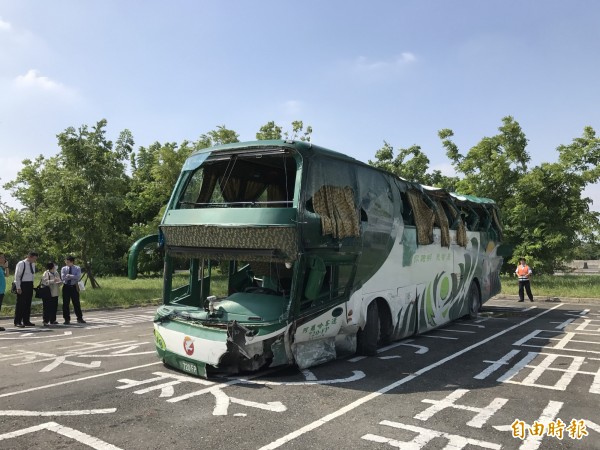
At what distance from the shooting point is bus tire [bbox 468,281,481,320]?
13.6m

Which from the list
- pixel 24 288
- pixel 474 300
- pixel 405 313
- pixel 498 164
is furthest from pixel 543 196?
pixel 24 288

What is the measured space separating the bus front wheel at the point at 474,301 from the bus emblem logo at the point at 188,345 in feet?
30.4

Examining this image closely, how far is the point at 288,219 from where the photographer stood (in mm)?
6684

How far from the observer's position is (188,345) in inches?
271

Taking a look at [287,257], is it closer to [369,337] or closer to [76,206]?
[369,337]

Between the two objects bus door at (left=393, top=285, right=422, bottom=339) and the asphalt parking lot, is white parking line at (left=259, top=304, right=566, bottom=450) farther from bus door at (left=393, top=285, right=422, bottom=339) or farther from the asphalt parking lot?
bus door at (left=393, top=285, right=422, bottom=339)

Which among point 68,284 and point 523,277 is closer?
point 68,284

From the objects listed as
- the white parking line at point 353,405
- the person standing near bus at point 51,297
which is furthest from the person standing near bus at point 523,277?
the person standing near bus at point 51,297

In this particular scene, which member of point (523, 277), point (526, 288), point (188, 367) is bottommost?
point (188, 367)

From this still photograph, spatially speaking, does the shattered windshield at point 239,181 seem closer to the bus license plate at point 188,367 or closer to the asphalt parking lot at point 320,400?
the bus license plate at point 188,367

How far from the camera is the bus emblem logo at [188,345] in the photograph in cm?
685

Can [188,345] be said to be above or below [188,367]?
above

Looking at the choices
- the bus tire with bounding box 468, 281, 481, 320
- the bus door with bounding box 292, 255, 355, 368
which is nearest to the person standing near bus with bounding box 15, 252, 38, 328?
the bus door with bounding box 292, 255, 355, 368

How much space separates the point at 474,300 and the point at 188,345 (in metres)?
9.74
